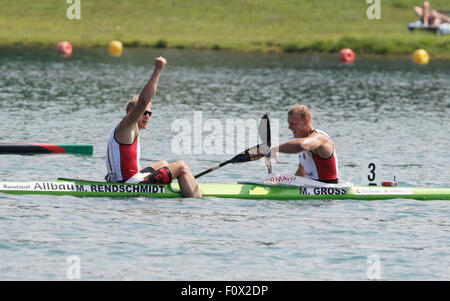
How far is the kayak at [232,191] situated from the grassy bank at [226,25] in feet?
156

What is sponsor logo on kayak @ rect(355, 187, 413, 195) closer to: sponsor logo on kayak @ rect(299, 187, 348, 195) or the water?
the water

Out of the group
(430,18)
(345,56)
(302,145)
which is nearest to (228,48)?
(345,56)

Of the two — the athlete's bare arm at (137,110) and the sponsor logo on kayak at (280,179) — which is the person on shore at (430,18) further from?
the athlete's bare arm at (137,110)

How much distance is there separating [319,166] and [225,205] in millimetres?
2002

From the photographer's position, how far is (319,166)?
1661cm

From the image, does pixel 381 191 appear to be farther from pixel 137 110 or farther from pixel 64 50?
pixel 64 50

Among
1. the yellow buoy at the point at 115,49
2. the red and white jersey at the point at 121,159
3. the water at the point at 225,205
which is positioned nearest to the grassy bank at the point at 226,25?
the yellow buoy at the point at 115,49

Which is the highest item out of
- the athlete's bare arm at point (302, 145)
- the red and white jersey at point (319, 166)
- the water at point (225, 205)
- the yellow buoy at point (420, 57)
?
the yellow buoy at point (420, 57)

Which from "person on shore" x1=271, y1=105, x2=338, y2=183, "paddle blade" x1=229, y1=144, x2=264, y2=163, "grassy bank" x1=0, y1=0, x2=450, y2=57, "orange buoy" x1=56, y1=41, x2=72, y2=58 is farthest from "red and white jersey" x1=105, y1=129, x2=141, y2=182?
"grassy bank" x1=0, y1=0, x2=450, y2=57

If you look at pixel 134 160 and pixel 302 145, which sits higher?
pixel 302 145

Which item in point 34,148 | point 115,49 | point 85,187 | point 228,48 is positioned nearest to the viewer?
point 85,187

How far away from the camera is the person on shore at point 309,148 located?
1549cm

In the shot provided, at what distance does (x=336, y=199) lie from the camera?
55.7 feet

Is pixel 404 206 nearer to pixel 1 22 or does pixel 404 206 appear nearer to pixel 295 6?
pixel 1 22
